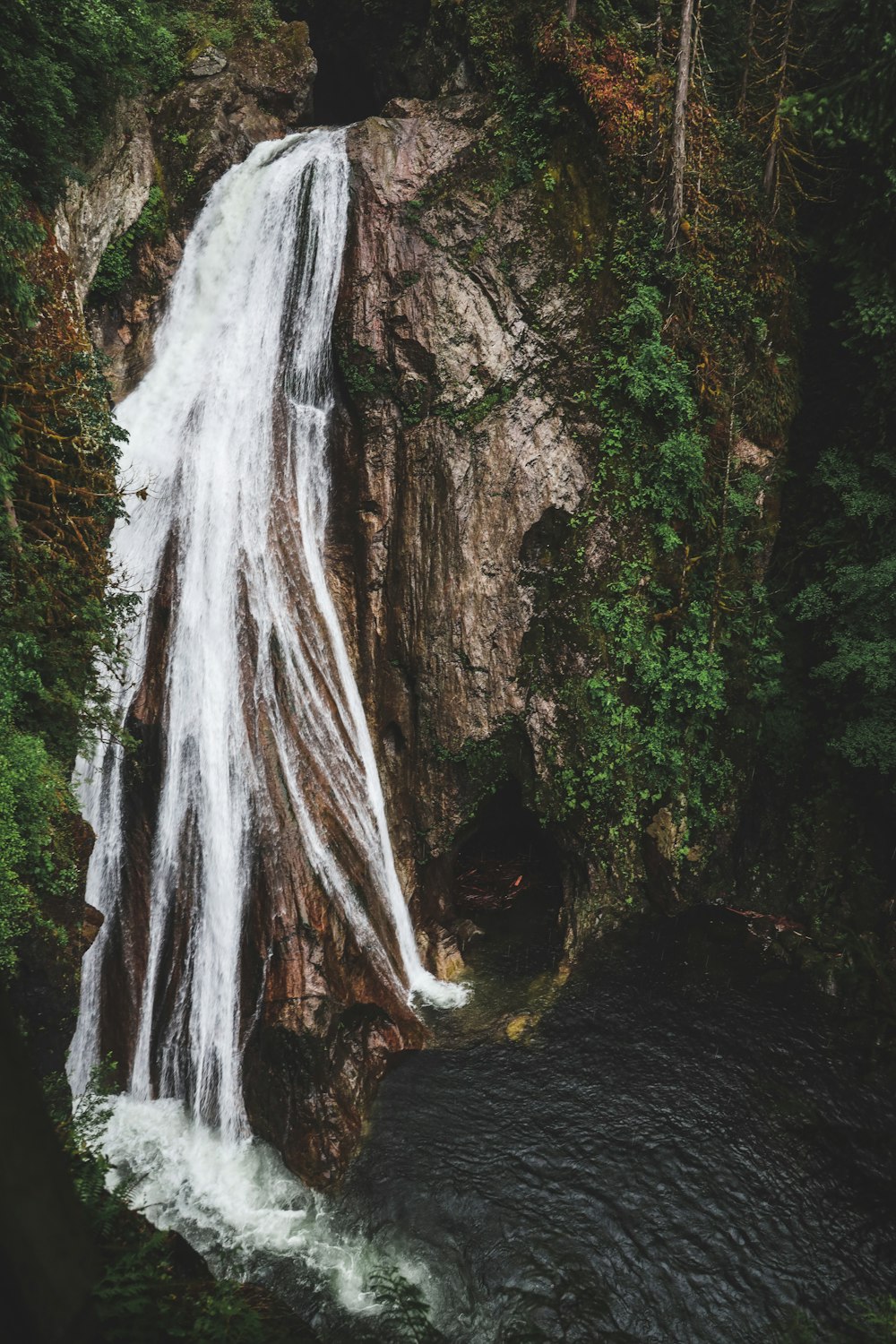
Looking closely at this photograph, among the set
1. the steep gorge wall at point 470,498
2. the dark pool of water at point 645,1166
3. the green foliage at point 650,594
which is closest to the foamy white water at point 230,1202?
the dark pool of water at point 645,1166

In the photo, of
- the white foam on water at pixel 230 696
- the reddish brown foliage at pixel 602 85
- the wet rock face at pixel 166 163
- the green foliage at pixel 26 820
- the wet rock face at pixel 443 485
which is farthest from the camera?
the wet rock face at pixel 166 163

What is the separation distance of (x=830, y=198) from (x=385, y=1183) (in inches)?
575

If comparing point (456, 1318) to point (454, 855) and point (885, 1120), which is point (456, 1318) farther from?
point (454, 855)

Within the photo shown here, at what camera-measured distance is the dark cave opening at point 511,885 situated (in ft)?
35.3

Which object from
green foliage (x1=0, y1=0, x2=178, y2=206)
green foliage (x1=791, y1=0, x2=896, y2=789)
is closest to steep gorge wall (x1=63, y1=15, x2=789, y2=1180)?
green foliage (x1=0, y1=0, x2=178, y2=206)

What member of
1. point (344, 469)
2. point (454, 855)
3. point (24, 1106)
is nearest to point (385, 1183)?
point (454, 855)

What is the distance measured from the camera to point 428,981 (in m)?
10.2

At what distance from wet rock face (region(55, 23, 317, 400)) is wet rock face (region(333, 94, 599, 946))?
12.1 feet

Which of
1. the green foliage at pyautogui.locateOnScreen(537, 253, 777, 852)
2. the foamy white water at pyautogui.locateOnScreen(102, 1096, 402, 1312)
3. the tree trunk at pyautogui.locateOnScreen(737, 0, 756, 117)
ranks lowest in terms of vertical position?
the foamy white water at pyautogui.locateOnScreen(102, 1096, 402, 1312)

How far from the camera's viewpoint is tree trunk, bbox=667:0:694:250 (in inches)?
405

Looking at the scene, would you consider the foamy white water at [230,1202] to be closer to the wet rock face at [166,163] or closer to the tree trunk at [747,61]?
the wet rock face at [166,163]

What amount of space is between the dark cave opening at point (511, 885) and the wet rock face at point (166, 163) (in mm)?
9330

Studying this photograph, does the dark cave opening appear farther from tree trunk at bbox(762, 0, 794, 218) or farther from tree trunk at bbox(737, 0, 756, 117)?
tree trunk at bbox(737, 0, 756, 117)

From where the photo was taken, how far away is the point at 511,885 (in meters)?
12.1
